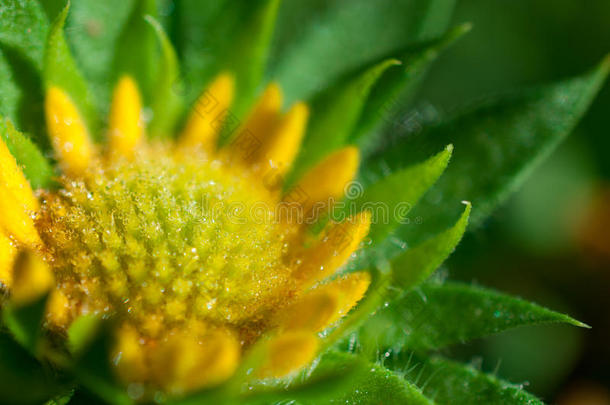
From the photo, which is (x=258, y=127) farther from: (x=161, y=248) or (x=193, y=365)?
(x=193, y=365)

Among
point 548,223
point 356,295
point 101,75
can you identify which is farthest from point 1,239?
point 548,223

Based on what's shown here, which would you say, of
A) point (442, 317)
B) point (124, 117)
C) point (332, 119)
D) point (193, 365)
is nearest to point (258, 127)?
point (332, 119)

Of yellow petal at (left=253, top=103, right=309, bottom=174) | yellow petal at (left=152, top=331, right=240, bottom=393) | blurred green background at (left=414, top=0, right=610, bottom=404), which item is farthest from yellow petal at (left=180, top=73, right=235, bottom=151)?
yellow petal at (left=152, top=331, right=240, bottom=393)

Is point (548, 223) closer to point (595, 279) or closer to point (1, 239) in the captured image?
point (595, 279)

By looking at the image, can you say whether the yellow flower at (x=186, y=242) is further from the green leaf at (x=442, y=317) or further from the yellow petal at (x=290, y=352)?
the green leaf at (x=442, y=317)

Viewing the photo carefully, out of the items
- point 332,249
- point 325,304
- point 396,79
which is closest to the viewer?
point 325,304

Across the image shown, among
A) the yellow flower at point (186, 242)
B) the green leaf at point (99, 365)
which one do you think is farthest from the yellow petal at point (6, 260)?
the green leaf at point (99, 365)
